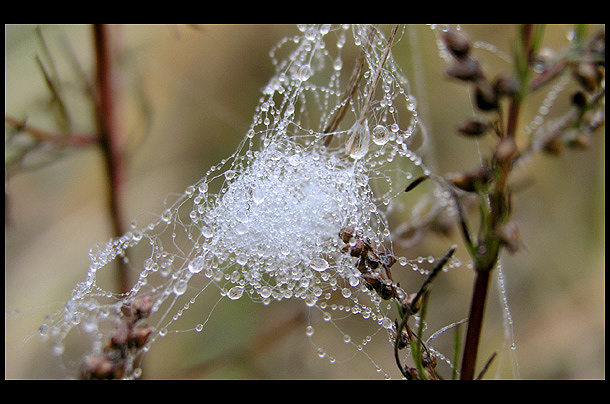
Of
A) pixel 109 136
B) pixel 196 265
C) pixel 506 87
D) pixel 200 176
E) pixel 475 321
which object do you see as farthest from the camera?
pixel 200 176

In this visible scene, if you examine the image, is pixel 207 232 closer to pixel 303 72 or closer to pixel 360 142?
pixel 360 142

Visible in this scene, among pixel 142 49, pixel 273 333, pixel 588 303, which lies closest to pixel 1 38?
pixel 142 49

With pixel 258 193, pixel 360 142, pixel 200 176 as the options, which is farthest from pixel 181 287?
pixel 200 176

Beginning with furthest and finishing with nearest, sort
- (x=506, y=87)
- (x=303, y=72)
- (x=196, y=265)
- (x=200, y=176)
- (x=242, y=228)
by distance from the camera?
(x=200, y=176) < (x=303, y=72) < (x=242, y=228) < (x=196, y=265) < (x=506, y=87)

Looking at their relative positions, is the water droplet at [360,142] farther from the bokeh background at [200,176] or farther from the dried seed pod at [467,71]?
the bokeh background at [200,176]

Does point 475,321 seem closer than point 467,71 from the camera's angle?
No

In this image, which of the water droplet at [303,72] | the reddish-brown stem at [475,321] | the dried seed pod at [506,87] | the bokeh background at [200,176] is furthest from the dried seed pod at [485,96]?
the bokeh background at [200,176]
